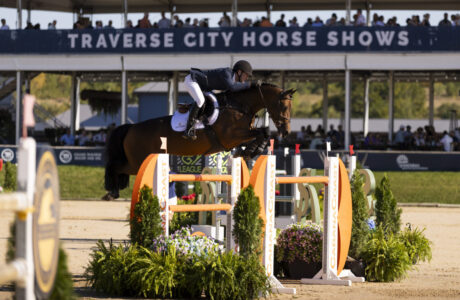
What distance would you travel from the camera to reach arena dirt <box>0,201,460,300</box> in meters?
7.27

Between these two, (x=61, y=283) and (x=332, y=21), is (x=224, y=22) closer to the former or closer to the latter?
(x=332, y=21)

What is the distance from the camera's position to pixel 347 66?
26.9m

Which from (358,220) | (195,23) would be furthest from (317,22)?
(358,220)

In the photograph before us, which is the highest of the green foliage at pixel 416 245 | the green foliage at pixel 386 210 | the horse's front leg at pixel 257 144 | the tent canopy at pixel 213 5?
the tent canopy at pixel 213 5

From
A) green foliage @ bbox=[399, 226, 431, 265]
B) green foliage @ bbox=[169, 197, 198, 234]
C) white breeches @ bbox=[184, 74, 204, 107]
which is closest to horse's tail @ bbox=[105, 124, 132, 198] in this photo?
green foliage @ bbox=[169, 197, 198, 234]

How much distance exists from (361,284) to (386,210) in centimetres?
192

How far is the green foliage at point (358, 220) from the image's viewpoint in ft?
27.6

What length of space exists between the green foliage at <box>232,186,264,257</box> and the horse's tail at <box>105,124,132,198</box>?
3681 millimetres

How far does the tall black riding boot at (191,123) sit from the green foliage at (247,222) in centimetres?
282

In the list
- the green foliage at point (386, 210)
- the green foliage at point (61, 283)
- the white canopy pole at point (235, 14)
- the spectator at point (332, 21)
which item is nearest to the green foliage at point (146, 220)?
the green foliage at point (61, 283)

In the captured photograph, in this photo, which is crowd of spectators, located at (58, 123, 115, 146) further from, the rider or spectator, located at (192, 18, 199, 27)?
the rider

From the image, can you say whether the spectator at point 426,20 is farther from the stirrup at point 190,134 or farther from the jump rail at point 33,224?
the jump rail at point 33,224

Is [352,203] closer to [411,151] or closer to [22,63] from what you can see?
[411,151]

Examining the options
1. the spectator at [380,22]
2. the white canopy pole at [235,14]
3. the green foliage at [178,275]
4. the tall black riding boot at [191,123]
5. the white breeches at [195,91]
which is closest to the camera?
the green foliage at [178,275]
